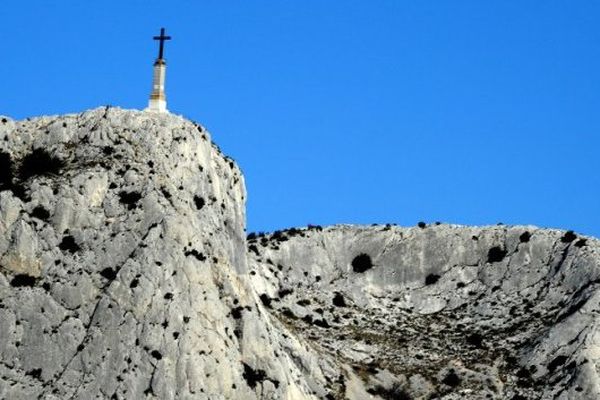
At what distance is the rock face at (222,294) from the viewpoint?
110 m

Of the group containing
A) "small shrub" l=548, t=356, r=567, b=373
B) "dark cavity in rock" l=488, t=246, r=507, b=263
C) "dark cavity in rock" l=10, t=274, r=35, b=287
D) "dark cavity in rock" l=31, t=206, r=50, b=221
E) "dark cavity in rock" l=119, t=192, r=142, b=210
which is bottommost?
→ "dark cavity in rock" l=10, t=274, r=35, b=287

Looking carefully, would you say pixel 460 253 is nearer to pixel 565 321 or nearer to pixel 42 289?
pixel 565 321

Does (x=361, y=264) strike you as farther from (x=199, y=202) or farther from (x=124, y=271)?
(x=124, y=271)

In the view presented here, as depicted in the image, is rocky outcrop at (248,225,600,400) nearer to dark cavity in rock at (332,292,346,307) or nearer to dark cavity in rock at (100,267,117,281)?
dark cavity in rock at (332,292,346,307)

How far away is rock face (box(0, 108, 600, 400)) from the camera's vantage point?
11012 centimetres

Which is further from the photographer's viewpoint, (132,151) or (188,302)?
(132,151)

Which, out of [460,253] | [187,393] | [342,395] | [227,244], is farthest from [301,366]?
[460,253]

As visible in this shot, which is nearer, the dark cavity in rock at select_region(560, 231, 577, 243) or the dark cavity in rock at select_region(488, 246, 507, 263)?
the dark cavity in rock at select_region(560, 231, 577, 243)

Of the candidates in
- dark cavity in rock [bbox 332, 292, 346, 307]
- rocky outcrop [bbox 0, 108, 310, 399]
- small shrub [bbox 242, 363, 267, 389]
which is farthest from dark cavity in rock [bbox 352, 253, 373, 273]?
small shrub [bbox 242, 363, 267, 389]

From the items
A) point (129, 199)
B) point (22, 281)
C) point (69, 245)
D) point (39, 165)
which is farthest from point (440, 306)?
point (22, 281)

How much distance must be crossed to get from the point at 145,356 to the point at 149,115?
967 inches

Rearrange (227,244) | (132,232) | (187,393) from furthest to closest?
(227,244) < (132,232) < (187,393)

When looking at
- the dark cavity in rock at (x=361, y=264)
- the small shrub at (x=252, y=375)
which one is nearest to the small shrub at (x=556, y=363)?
the dark cavity in rock at (x=361, y=264)

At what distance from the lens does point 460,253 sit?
15438cm
